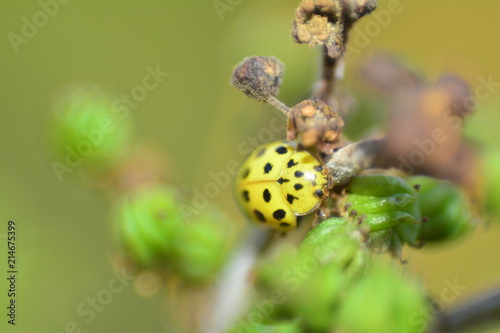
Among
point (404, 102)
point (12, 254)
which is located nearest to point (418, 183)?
point (404, 102)

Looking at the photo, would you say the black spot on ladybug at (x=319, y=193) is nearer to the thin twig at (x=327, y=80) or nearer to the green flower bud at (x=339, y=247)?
the green flower bud at (x=339, y=247)

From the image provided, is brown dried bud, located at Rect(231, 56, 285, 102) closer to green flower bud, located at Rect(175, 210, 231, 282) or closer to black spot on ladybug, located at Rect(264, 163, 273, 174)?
black spot on ladybug, located at Rect(264, 163, 273, 174)

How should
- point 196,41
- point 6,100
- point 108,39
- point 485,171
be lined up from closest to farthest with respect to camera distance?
point 485,171
point 6,100
point 108,39
point 196,41

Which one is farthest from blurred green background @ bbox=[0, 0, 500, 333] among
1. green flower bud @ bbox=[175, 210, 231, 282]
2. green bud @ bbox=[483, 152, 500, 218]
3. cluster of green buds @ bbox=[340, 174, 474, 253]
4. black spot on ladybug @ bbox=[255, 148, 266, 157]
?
cluster of green buds @ bbox=[340, 174, 474, 253]

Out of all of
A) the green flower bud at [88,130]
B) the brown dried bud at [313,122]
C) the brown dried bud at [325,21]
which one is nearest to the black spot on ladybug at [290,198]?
the brown dried bud at [313,122]

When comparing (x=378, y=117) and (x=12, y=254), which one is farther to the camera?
(x=12, y=254)

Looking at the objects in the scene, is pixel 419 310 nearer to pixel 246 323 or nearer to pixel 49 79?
pixel 246 323

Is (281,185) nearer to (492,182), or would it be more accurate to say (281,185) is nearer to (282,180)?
(282,180)
